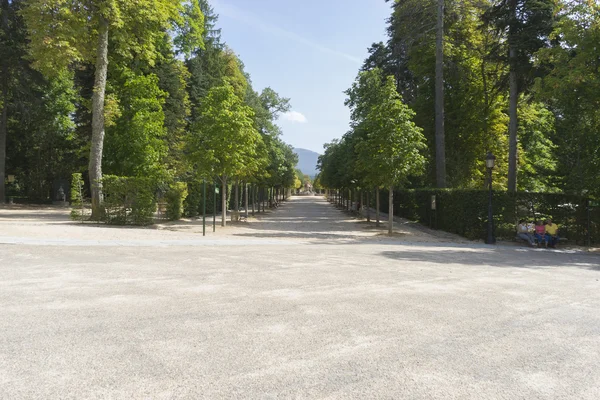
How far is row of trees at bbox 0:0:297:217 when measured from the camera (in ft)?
Answer: 69.9

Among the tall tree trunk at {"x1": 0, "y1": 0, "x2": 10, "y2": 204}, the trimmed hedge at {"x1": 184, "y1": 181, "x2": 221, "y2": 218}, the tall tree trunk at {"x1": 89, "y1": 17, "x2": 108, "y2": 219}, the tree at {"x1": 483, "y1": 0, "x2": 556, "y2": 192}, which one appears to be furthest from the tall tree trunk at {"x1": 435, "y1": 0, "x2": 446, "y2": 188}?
the tall tree trunk at {"x1": 0, "y1": 0, "x2": 10, "y2": 204}

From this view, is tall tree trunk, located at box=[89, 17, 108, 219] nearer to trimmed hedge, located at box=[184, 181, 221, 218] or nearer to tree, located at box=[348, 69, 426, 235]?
trimmed hedge, located at box=[184, 181, 221, 218]

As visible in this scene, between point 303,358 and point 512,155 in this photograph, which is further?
point 512,155

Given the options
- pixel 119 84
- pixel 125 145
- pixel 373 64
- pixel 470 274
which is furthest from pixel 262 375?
pixel 373 64

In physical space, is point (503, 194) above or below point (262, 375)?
above

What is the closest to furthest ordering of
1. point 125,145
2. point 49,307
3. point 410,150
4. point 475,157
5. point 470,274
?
1. point 49,307
2. point 470,274
3. point 410,150
4. point 125,145
5. point 475,157

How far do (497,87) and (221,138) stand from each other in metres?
15.8

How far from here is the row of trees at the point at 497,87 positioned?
17.1m

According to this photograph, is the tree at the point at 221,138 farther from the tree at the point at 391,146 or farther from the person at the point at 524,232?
the person at the point at 524,232

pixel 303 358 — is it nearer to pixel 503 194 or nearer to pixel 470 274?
pixel 470 274

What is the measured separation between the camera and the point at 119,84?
30.0 m

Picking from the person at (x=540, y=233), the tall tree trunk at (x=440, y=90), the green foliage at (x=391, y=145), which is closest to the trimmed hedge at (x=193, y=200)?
the green foliage at (x=391, y=145)

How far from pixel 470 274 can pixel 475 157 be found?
24802mm

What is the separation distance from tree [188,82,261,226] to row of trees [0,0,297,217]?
55 millimetres
